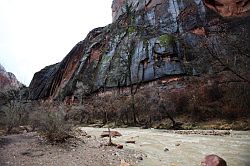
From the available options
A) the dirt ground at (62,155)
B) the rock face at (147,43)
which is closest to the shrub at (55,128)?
the dirt ground at (62,155)

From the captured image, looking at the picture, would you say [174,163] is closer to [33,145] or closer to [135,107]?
[33,145]

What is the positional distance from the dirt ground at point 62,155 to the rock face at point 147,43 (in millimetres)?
32488

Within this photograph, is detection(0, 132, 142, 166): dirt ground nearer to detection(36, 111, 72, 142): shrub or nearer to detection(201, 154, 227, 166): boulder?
detection(36, 111, 72, 142): shrub

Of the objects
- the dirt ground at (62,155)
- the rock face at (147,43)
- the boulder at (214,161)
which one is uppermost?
the rock face at (147,43)

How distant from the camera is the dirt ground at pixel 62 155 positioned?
1267 centimetres

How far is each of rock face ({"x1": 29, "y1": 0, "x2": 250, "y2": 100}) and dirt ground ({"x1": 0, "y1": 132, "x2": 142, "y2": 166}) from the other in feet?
107

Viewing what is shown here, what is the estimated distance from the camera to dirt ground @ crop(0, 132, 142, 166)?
12.7 metres

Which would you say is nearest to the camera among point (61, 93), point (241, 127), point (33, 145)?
point (33, 145)

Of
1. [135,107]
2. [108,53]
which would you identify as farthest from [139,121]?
[108,53]

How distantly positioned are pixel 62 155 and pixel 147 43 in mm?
51994

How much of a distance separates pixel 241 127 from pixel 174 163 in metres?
17.0

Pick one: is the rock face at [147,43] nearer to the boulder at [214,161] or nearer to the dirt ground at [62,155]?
the dirt ground at [62,155]

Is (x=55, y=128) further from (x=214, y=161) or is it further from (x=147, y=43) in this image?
(x=147, y=43)

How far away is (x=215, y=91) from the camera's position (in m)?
36.9
